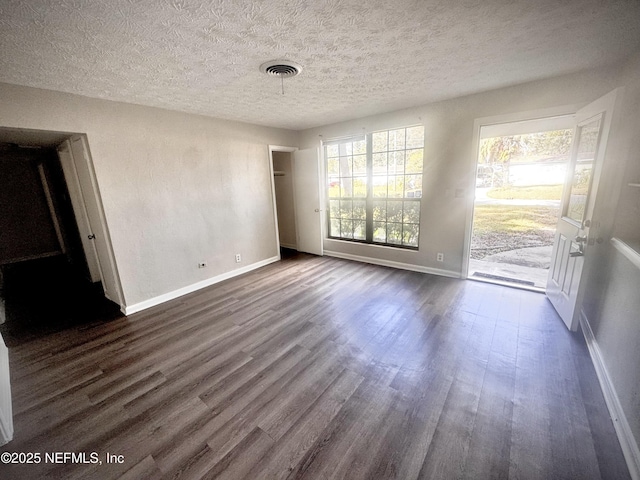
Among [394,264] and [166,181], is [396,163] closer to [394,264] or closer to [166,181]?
[394,264]

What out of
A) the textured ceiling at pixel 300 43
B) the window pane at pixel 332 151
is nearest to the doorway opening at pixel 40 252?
the textured ceiling at pixel 300 43

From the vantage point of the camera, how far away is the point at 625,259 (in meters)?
1.74

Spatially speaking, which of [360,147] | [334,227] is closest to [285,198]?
[334,227]

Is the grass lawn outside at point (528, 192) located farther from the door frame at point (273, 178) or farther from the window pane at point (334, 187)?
the door frame at point (273, 178)

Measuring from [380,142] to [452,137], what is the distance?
1.11 m

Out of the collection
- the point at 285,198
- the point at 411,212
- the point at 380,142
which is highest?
the point at 380,142

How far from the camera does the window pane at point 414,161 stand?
12.2ft

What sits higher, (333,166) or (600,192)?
(333,166)

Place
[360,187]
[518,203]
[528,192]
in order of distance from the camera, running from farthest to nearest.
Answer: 1. [528,192]
2. [518,203]
3. [360,187]

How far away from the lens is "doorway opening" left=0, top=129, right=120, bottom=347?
295 cm

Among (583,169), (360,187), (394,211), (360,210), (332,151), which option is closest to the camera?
(583,169)

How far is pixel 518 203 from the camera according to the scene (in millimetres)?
7969

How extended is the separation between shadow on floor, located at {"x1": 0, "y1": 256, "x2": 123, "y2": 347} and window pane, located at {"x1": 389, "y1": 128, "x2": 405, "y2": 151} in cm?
443

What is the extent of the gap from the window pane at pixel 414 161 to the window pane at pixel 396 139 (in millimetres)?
181
